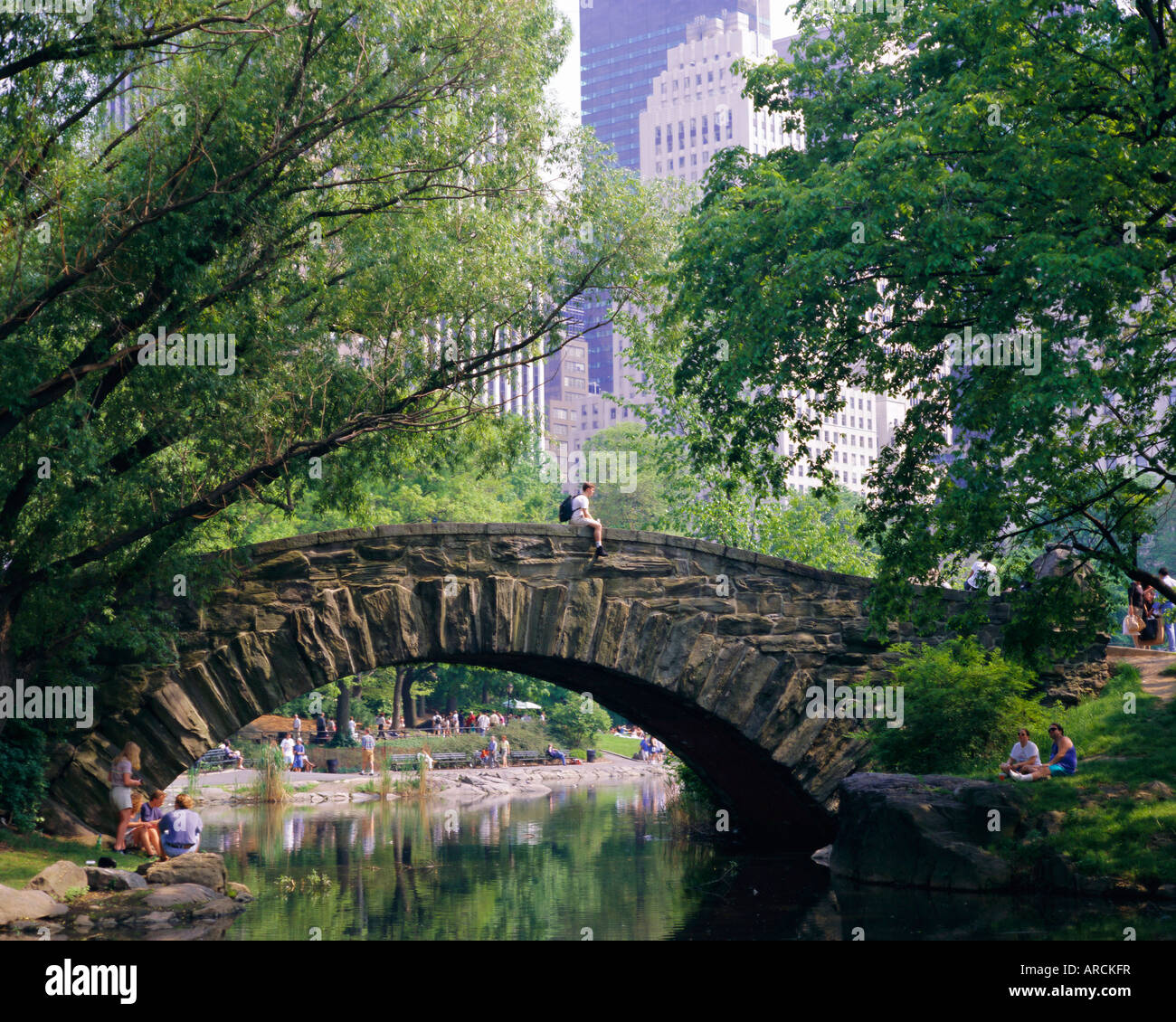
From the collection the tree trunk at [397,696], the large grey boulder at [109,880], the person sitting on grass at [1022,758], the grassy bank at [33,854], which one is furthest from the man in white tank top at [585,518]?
the tree trunk at [397,696]

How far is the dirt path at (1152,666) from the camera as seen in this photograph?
17594 mm

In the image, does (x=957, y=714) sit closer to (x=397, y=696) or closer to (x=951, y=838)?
(x=951, y=838)

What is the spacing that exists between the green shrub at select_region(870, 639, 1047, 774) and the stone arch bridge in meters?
0.81

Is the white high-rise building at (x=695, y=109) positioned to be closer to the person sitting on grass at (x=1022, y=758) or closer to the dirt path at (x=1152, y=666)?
the dirt path at (x=1152, y=666)

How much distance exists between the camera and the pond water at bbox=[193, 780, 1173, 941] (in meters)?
12.0

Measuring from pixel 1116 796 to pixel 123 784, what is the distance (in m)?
11.3

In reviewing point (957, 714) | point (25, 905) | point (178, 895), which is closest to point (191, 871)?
point (178, 895)

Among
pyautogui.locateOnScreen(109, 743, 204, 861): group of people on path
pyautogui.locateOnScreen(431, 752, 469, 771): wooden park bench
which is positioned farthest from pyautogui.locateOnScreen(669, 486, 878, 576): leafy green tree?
pyautogui.locateOnScreen(109, 743, 204, 861): group of people on path

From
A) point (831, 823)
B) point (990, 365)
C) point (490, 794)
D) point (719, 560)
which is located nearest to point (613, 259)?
point (719, 560)

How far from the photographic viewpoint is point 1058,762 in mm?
15586

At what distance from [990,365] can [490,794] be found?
77.6 feet

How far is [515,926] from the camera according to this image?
1251cm

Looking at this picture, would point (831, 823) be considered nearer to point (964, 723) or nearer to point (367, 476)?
point (964, 723)

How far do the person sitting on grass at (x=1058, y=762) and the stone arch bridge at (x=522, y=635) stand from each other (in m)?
2.62
